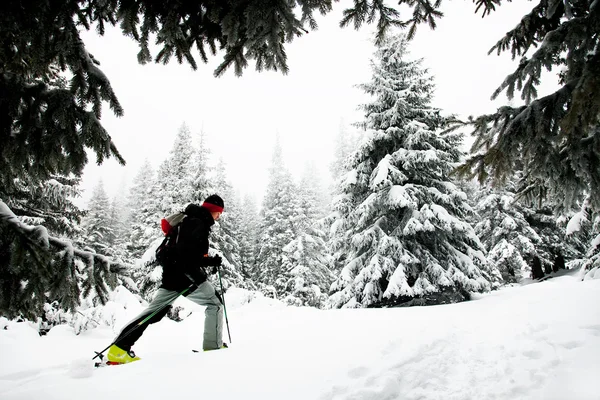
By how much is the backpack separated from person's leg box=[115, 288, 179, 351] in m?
0.37

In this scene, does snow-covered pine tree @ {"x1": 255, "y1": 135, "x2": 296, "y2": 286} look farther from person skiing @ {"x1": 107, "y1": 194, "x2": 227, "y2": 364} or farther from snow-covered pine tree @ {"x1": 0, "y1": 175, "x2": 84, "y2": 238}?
person skiing @ {"x1": 107, "y1": 194, "x2": 227, "y2": 364}

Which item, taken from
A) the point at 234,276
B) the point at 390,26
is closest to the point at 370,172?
the point at 390,26

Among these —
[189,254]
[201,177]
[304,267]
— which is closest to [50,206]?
[201,177]

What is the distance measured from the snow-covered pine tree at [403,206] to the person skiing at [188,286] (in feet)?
24.6

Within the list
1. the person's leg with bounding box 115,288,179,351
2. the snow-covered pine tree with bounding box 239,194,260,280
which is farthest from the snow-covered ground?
the snow-covered pine tree with bounding box 239,194,260,280

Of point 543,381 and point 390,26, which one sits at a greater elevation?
point 390,26

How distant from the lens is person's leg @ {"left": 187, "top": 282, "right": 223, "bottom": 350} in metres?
4.25

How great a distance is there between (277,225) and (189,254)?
73.3ft

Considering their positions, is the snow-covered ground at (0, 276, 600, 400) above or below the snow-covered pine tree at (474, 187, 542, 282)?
below

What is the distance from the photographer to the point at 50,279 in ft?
8.88

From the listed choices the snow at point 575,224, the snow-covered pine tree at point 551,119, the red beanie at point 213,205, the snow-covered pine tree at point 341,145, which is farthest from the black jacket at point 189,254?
the snow-covered pine tree at point 341,145

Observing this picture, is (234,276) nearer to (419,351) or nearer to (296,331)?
(296,331)

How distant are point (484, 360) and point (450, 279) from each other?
7.87 meters

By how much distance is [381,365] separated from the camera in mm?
3316
